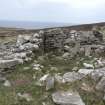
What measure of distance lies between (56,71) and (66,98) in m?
2.72

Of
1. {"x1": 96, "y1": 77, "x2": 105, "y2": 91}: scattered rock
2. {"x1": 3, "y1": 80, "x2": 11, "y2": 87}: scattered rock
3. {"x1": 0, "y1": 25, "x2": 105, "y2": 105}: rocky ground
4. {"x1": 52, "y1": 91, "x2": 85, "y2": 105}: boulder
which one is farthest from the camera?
{"x1": 3, "y1": 80, "x2": 11, "y2": 87}: scattered rock

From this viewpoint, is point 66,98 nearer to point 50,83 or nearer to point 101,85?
point 50,83

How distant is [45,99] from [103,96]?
1661 mm

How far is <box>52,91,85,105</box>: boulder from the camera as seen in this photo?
7.19 m

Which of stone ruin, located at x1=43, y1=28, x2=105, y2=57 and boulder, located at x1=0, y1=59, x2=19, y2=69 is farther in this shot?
stone ruin, located at x1=43, y1=28, x2=105, y2=57

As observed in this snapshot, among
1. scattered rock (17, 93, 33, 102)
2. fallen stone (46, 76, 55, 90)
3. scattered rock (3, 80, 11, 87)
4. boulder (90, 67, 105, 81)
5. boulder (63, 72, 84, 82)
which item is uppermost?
boulder (90, 67, 105, 81)

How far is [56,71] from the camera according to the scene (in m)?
10.0

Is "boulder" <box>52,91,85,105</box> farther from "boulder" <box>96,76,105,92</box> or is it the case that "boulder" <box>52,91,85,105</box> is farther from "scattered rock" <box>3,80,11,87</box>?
"scattered rock" <box>3,80,11,87</box>

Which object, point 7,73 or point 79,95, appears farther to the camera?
point 7,73

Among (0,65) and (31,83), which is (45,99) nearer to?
(31,83)

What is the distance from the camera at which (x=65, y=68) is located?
34.1ft

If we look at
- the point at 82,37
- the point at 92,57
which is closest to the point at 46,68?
the point at 92,57

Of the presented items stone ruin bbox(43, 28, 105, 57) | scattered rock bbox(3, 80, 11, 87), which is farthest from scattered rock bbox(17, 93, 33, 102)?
stone ruin bbox(43, 28, 105, 57)

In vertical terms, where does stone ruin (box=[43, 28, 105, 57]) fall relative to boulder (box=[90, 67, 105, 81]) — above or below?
above
